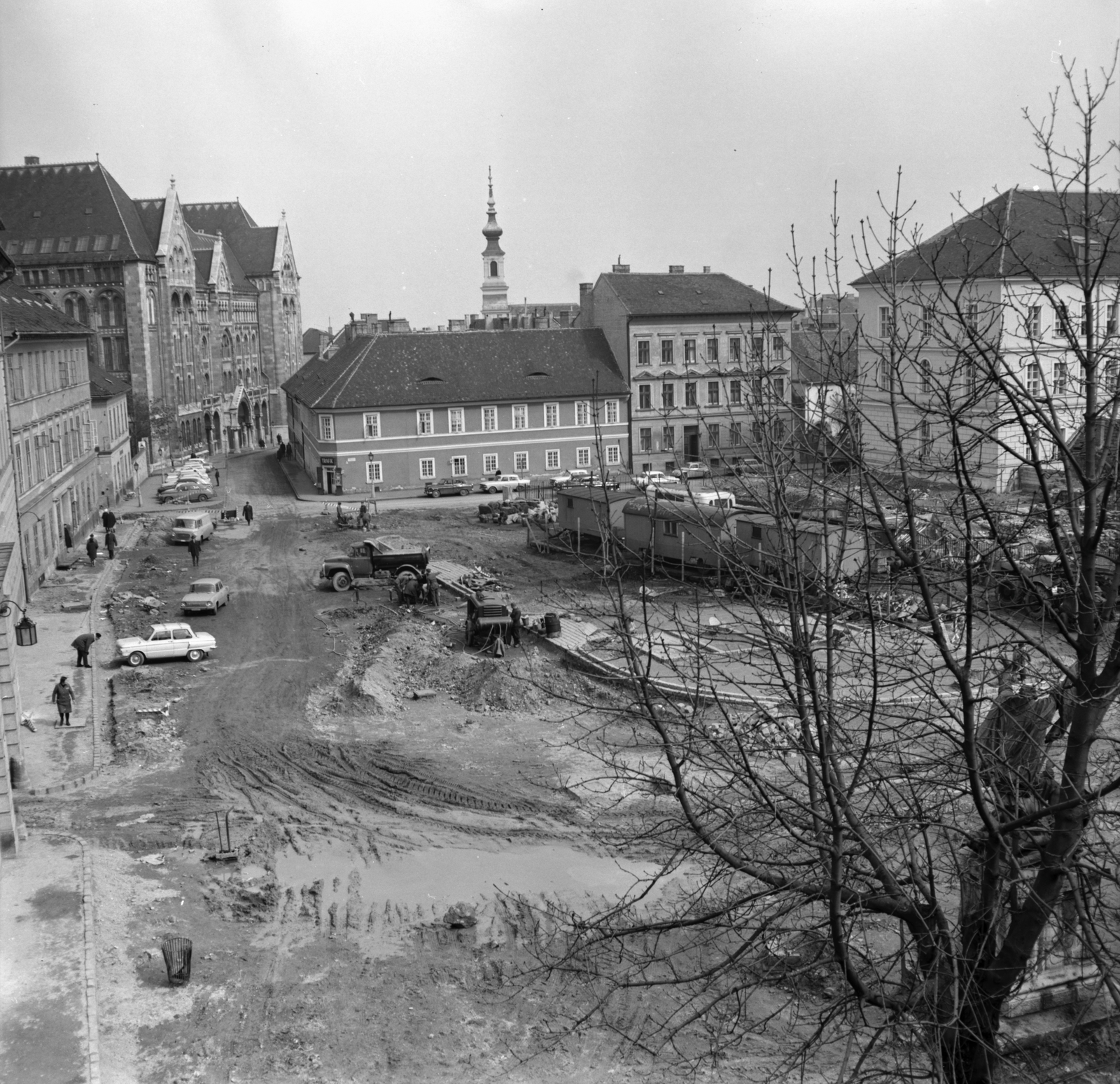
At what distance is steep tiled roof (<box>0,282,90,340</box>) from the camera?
40500mm

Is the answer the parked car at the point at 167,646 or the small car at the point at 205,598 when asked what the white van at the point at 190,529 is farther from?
the parked car at the point at 167,646

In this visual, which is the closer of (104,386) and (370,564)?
(370,564)

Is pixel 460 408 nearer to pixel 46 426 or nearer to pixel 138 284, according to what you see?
pixel 46 426

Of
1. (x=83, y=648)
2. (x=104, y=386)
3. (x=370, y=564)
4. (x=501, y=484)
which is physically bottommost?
(x=83, y=648)

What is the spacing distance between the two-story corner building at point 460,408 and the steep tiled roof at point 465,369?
0.17 ft

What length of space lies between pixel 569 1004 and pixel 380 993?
231 centimetres

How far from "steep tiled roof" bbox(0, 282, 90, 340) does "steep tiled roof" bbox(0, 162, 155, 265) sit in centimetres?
2738

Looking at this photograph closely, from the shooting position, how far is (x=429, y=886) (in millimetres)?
18328

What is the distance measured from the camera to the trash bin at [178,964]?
15391 mm

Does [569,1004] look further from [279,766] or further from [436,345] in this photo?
[436,345]

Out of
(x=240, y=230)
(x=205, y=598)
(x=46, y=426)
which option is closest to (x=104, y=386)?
(x=46, y=426)

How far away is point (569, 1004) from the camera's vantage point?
15.2 meters

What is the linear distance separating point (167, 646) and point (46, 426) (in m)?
17.9


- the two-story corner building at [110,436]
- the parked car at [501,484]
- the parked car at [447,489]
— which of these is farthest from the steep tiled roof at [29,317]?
the parked car at [501,484]
